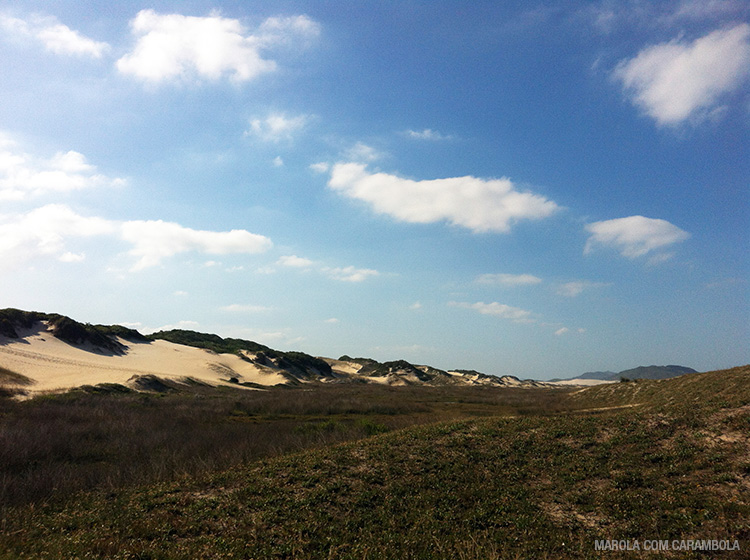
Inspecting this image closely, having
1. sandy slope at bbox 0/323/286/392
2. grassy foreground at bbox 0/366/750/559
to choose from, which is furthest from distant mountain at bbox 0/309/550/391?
grassy foreground at bbox 0/366/750/559

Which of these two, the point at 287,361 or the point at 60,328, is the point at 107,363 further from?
the point at 287,361

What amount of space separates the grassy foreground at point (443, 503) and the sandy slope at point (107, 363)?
42.5 meters

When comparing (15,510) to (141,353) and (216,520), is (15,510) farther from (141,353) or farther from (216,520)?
(141,353)

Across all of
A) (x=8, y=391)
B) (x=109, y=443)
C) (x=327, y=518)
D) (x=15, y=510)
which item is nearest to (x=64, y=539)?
(x=15, y=510)

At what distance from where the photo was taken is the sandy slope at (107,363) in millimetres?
54031

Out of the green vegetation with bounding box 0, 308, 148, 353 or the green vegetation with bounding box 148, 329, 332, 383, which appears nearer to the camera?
the green vegetation with bounding box 0, 308, 148, 353

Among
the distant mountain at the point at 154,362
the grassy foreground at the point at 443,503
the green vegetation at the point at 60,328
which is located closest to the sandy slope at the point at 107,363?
the distant mountain at the point at 154,362

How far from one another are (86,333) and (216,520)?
96400 mm

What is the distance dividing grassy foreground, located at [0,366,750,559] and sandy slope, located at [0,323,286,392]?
42.5m

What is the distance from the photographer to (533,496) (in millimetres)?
14258

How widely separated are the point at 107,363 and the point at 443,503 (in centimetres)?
8428

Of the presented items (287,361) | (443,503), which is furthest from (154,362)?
(443,503)

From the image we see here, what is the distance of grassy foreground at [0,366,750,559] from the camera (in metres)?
10.8

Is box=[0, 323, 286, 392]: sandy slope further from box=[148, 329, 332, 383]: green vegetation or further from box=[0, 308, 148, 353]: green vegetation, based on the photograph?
box=[148, 329, 332, 383]: green vegetation
